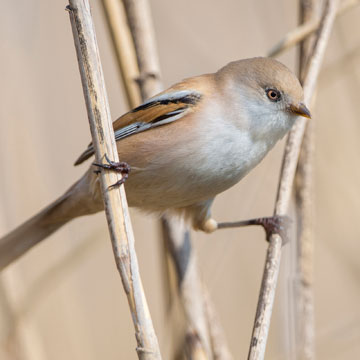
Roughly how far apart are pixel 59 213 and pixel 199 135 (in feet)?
2.51

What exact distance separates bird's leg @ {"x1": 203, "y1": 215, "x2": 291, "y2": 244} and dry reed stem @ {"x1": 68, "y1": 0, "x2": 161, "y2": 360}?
71 cm

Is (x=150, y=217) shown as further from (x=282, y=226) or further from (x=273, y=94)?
(x=273, y=94)

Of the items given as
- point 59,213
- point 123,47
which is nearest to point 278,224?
point 59,213

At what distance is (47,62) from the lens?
291 centimetres

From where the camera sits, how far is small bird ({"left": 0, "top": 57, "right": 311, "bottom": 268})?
1.93 metres

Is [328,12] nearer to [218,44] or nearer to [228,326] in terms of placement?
[218,44]

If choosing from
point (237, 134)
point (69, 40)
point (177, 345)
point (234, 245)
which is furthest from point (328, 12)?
point (69, 40)

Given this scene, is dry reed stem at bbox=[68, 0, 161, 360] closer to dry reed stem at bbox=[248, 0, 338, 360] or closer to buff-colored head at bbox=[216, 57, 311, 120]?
dry reed stem at bbox=[248, 0, 338, 360]

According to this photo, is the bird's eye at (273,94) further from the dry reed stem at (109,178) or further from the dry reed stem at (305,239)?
the dry reed stem at (109,178)

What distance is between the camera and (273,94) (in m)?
1.98

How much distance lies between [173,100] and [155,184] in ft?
1.22

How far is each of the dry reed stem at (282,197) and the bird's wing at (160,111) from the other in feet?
1.48

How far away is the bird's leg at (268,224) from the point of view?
2016 millimetres

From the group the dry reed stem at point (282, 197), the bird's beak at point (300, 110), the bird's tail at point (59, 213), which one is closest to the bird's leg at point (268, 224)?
the dry reed stem at point (282, 197)
